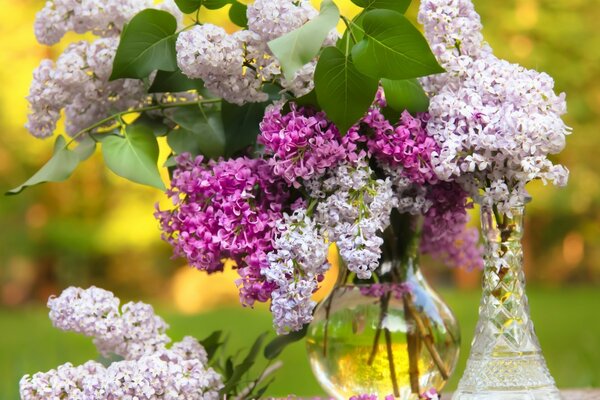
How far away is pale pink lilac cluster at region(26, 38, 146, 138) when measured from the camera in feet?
4.20

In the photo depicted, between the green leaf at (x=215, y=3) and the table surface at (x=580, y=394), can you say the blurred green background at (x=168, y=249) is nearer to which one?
the table surface at (x=580, y=394)

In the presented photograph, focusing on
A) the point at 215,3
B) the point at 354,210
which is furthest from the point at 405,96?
the point at 215,3

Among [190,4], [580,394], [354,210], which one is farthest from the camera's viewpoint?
[580,394]

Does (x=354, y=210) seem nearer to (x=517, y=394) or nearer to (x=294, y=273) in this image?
(x=294, y=273)

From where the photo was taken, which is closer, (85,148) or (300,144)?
(300,144)

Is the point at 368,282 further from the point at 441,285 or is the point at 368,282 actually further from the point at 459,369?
the point at 441,285

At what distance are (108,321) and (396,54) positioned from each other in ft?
1.64

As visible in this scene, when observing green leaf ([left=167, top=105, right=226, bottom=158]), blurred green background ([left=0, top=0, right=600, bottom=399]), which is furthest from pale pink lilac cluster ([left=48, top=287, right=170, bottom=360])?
blurred green background ([left=0, top=0, right=600, bottom=399])

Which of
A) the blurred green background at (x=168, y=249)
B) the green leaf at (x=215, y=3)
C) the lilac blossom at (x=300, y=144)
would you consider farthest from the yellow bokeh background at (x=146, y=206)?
the lilac blossom at (x=300, y=144)

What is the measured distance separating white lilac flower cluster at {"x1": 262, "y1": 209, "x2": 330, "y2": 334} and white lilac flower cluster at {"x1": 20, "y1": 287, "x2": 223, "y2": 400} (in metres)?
0.16

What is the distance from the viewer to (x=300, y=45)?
3.25 feet

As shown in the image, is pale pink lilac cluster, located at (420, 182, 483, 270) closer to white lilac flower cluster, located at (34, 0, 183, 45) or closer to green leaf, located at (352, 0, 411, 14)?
green leaf, located at (352, 0, 411, 14)

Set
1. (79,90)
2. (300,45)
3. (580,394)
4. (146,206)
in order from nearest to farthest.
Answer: (300,45) < (79,90) < (580,394) < (146,206)

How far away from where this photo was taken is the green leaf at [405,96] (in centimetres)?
114
